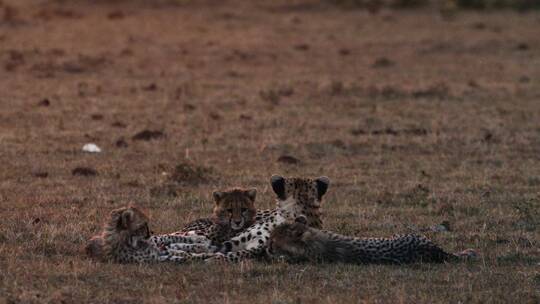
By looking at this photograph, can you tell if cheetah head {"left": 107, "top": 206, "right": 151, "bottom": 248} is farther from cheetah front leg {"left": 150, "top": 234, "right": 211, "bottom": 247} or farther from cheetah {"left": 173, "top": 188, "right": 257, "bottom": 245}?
cheetah {"left": 173, "top": 188, "right": 257, "bottom": 245}

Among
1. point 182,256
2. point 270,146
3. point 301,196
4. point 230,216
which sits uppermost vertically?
point 301,196

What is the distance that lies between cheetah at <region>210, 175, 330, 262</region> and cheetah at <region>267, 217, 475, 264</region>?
219 mm

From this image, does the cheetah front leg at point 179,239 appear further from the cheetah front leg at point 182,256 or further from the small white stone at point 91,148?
the small white stone at point 91,148

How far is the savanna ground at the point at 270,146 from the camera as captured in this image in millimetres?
8031

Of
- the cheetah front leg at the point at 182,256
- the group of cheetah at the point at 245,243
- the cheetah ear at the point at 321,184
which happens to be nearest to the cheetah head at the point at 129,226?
the group of cheetah at the point at 245,243

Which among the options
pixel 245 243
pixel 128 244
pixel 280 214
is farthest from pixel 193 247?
pixel 280 214

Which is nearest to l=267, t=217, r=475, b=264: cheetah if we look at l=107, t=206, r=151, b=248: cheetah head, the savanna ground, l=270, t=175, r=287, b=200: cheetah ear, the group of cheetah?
the group of cheetah

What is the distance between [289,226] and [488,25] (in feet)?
86.7

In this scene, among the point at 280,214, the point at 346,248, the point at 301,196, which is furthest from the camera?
the point at 301,196

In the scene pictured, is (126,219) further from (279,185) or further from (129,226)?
(279,185)

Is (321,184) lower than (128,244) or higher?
higher

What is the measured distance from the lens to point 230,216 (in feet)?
29.7

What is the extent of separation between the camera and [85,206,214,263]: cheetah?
28.0ft

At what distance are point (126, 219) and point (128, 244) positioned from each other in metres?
0.20
